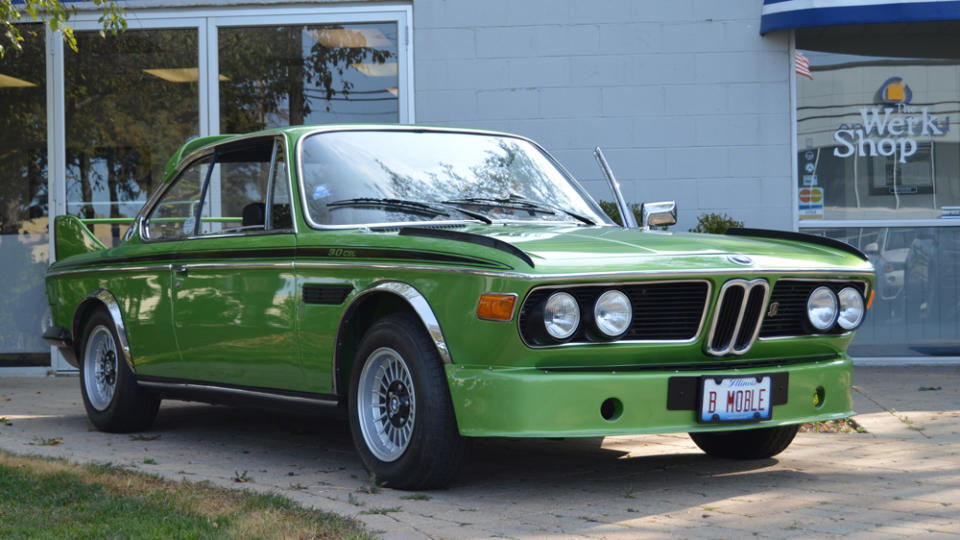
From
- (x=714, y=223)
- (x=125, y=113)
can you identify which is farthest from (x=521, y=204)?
(x=125, y=113)

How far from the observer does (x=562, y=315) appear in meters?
4.54

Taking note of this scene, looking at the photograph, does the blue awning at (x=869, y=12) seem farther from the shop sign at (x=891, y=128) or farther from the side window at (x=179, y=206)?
the side window at (x=179, y=206)

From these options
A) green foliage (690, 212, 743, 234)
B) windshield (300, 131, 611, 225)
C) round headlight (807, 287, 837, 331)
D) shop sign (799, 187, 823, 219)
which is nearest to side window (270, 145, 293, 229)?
windshield (300, 131, 611, 225)

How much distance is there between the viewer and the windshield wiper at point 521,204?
578 centimetres

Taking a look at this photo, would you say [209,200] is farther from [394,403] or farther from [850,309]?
[850,309]

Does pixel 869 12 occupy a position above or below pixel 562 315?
above

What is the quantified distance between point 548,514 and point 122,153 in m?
7.47

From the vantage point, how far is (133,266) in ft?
22.2

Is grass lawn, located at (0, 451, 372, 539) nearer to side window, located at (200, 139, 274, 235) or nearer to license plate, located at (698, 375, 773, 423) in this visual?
side window, located at (200, 139, 274, 235)

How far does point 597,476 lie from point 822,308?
1.22 metres

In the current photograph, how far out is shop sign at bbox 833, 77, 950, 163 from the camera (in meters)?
10.6

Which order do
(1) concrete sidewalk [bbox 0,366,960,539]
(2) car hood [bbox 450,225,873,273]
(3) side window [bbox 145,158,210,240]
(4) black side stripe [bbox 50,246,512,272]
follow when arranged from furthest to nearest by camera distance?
(3) side window [bbox 145,158,210,240]
(4) black side stripe [bbox 50,246,512,272]
(2) car hood [bbox 450,225,873,273]
(1) concrete sidewalk [bbox 0,366,960,539]

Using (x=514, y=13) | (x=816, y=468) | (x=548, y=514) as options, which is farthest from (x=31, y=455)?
(x=514, y=13)

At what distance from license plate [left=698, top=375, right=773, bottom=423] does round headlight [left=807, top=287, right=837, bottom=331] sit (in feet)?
1.27
